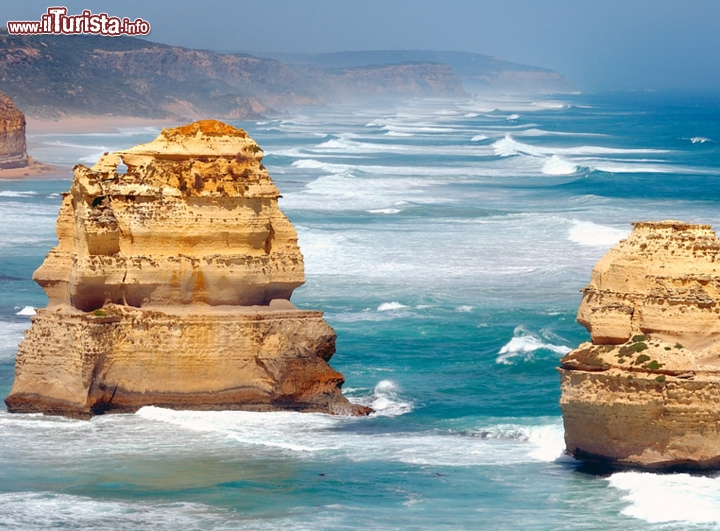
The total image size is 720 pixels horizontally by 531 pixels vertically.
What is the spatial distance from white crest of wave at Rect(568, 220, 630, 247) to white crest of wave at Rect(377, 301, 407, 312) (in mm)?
13970

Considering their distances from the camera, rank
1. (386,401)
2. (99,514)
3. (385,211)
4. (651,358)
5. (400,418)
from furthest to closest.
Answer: (385,211) < (386,401) < (400,418) < (651,358) < (99,514)

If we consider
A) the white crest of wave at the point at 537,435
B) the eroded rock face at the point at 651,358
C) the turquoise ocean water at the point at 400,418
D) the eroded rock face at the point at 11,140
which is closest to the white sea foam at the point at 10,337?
the turquoise ocean water at the point at 400,418

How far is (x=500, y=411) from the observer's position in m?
27.4

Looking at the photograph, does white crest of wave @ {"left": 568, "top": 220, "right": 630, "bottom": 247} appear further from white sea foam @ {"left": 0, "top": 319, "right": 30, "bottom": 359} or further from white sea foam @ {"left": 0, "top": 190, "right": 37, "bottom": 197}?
white sea foam @ {"left": 0, "top": 190, "right": 37, "bottom": 197}

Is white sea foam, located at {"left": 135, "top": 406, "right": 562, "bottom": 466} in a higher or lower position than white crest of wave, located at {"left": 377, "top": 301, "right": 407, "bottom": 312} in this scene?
lower

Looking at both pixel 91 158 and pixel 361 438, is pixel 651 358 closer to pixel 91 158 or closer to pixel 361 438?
pixel 361 438

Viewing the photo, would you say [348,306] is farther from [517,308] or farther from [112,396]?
[112,396]

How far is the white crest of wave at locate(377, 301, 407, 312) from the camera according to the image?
123ft

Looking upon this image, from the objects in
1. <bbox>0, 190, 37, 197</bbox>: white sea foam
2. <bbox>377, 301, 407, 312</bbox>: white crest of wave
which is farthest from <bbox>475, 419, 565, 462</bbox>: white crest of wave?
<bbox>0, 190, 37, 197</bbox>: white sea foam

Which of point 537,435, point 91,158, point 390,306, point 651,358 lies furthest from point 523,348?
point 91,158

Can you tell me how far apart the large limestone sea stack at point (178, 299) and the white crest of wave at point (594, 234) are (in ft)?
82.7

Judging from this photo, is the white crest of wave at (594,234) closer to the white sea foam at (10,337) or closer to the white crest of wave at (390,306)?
the white crest of wave at (390,306)

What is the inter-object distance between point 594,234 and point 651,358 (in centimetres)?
3272

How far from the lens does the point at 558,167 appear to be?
89.4m
